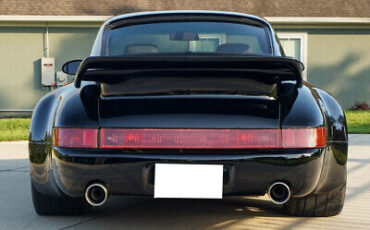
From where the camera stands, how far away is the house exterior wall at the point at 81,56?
16250 millimetres

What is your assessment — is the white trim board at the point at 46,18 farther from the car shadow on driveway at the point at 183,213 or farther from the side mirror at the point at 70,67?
the car shadow on driveway at the point at 183,213

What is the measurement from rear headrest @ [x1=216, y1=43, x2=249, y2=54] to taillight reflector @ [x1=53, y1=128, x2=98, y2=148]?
4.18ft

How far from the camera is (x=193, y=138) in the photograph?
317 centimetres

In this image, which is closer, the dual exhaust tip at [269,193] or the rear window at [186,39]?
the dual exhaust tip at [269,193]

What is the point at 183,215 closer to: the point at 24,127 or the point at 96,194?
the point at 96,194

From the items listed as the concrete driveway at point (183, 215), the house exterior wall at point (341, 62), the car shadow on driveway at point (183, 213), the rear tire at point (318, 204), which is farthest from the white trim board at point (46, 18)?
the rear tire at point (318, 204)

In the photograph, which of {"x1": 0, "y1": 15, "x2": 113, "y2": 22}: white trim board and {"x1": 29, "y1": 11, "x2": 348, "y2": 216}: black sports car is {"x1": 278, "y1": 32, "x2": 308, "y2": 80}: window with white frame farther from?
{"x1": 29, "y1": 11, "x2": 348, "y2": 216}: black sports car

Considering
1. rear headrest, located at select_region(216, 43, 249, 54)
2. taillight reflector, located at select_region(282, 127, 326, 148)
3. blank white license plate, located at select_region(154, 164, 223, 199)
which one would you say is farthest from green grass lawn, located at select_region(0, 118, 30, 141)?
taillight reflector, located at select_region(282, 127, 326, 148)

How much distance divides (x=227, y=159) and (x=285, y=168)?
0.31 meters

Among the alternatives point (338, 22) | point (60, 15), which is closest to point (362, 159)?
point (338, 22)

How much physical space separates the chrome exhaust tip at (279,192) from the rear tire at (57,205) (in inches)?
Answer: 57.2

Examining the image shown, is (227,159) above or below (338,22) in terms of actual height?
below

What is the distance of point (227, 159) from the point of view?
315 centimetres

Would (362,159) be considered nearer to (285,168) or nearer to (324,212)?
(324,212)
